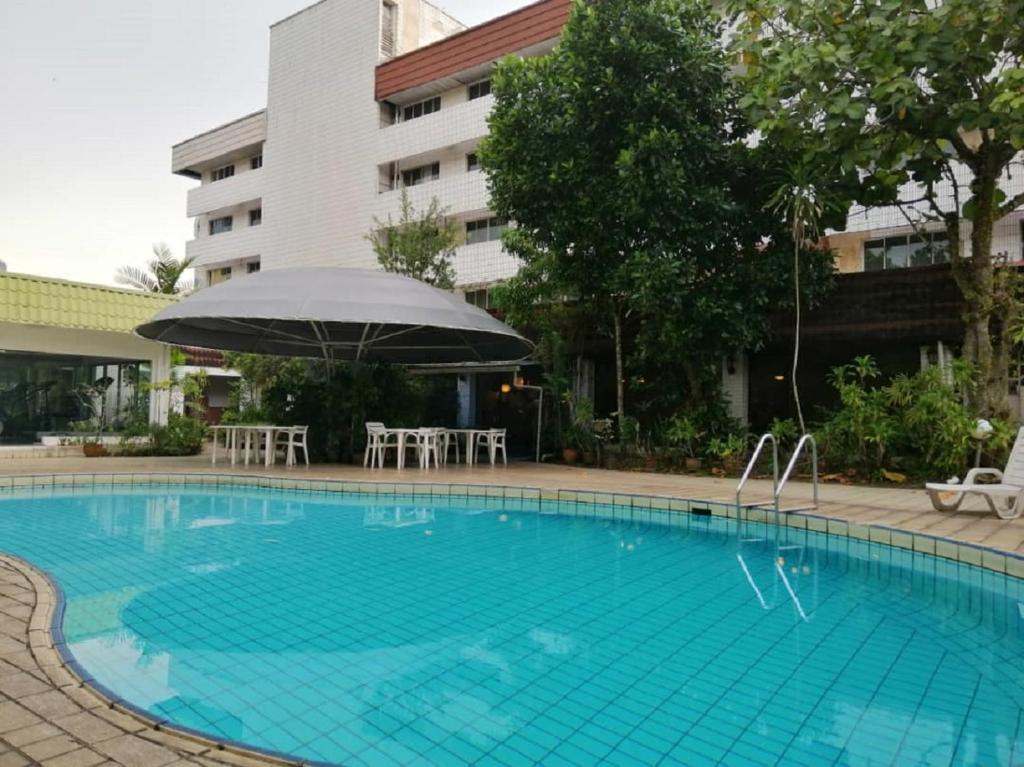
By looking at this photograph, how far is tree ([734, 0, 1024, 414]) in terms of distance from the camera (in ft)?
26.6

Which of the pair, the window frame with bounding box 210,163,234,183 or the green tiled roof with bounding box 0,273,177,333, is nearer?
the green tiled roof with bounding box 0,273,177,333

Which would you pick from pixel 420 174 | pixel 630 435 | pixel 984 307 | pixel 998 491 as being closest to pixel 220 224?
pixel 420 174

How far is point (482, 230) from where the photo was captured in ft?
70.8

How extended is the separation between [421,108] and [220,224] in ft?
37.6

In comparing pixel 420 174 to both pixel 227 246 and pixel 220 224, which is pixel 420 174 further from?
pixel 220 224

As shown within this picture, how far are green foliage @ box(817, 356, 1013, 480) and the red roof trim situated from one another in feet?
44.7

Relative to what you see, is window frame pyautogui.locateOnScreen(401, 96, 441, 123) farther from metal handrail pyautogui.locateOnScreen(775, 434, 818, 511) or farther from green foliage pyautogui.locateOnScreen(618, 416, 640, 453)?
metal handrail pyautogui.locateOnScreen(775, 434, 818, 511)

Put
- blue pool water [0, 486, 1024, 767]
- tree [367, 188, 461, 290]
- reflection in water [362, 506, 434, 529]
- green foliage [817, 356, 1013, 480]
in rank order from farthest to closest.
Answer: tree [367, 188, 461, 290] < green foliage [817, 356, 1013, 480] < reflection in water [362, 506, 434, 529] < blue pool water [0, 486, 1024, 767]

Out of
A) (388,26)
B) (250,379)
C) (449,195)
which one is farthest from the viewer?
(388,26)

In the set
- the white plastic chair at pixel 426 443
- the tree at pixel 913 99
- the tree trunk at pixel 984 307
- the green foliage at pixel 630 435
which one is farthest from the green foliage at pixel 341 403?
the tree trunk at pixel 984 307

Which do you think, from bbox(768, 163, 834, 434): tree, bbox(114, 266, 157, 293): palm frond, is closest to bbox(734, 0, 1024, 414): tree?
bbox(768, 163, 834, 434): tree

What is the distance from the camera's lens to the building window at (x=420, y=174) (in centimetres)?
2314

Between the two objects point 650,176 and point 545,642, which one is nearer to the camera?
point 545,642

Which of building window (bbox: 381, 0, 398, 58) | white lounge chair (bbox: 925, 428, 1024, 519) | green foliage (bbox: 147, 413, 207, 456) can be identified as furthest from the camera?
building window (bbox: 381, 0, 398, 58)
